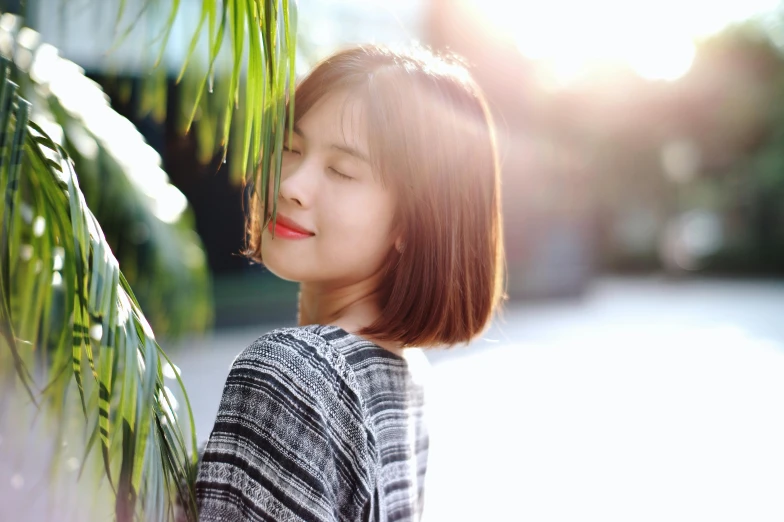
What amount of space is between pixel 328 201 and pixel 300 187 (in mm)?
39

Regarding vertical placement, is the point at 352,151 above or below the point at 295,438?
above

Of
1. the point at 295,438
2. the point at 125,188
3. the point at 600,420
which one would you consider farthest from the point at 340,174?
the point at 600,420

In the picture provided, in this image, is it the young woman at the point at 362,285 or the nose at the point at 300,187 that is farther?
the nose at the point at 300,187

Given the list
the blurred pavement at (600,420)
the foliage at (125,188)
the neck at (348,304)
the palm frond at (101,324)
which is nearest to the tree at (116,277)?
the palm frond at (101,324)

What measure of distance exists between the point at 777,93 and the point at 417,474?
1945 centimetres

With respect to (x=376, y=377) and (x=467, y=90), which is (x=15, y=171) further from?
(x=467, y=90)

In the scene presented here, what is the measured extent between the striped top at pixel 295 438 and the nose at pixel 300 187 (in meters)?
0.16

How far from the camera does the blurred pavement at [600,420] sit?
350 cm

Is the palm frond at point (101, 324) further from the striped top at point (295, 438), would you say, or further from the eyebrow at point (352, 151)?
the eyebrow at point (352, 151)

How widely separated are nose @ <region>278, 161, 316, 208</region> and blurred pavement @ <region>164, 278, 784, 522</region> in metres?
0.39

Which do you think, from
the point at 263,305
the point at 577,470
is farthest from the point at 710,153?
the point at 577,470

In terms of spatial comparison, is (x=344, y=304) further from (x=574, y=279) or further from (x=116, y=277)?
(x=574, y=279)

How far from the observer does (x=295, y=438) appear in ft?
2.55

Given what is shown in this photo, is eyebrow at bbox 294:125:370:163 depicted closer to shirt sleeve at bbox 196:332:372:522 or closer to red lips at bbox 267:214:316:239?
red lips at bbox 267:214:316:239
